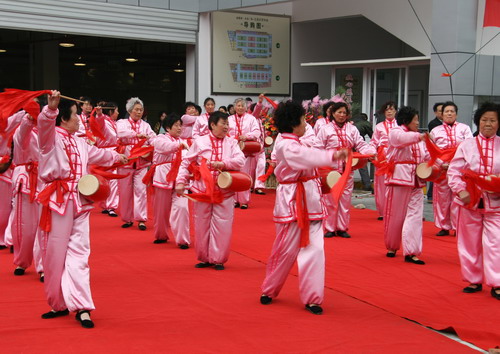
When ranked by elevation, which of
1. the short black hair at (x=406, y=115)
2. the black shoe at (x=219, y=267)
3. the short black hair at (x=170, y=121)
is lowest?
the black shoe at (x=219, y=267)

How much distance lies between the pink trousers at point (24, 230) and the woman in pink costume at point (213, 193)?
4.26ft

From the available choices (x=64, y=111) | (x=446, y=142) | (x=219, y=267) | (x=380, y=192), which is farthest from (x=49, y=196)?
(x=380, y=192)

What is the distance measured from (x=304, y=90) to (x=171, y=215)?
7.74m

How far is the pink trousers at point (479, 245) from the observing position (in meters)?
5.25

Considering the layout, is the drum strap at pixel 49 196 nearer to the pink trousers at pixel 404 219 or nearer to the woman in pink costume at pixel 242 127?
the pink trousers at pixel 404 219

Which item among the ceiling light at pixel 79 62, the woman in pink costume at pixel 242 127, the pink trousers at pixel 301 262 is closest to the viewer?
the pink trousers at pixel 301 262

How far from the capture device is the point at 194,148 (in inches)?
256

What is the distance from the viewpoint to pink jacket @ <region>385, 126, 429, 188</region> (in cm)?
639

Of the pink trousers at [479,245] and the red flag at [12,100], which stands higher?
the red flag at [12,100]

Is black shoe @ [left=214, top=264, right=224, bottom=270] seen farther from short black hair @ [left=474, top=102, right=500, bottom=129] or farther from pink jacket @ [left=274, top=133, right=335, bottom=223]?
short black hair @ [left=474, top=102, right=500, bottom=129]

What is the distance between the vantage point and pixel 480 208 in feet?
17.5

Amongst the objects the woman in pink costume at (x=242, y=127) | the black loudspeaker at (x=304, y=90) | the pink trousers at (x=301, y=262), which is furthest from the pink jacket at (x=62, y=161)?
the black loudspeaker at (x=304, y=90)

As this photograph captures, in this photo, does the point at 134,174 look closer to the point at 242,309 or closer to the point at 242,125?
the point at 242,125

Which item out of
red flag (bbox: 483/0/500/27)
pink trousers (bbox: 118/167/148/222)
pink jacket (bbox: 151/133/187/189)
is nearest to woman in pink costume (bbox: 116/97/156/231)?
pink trousers (bbox: 118/167/148/222)
